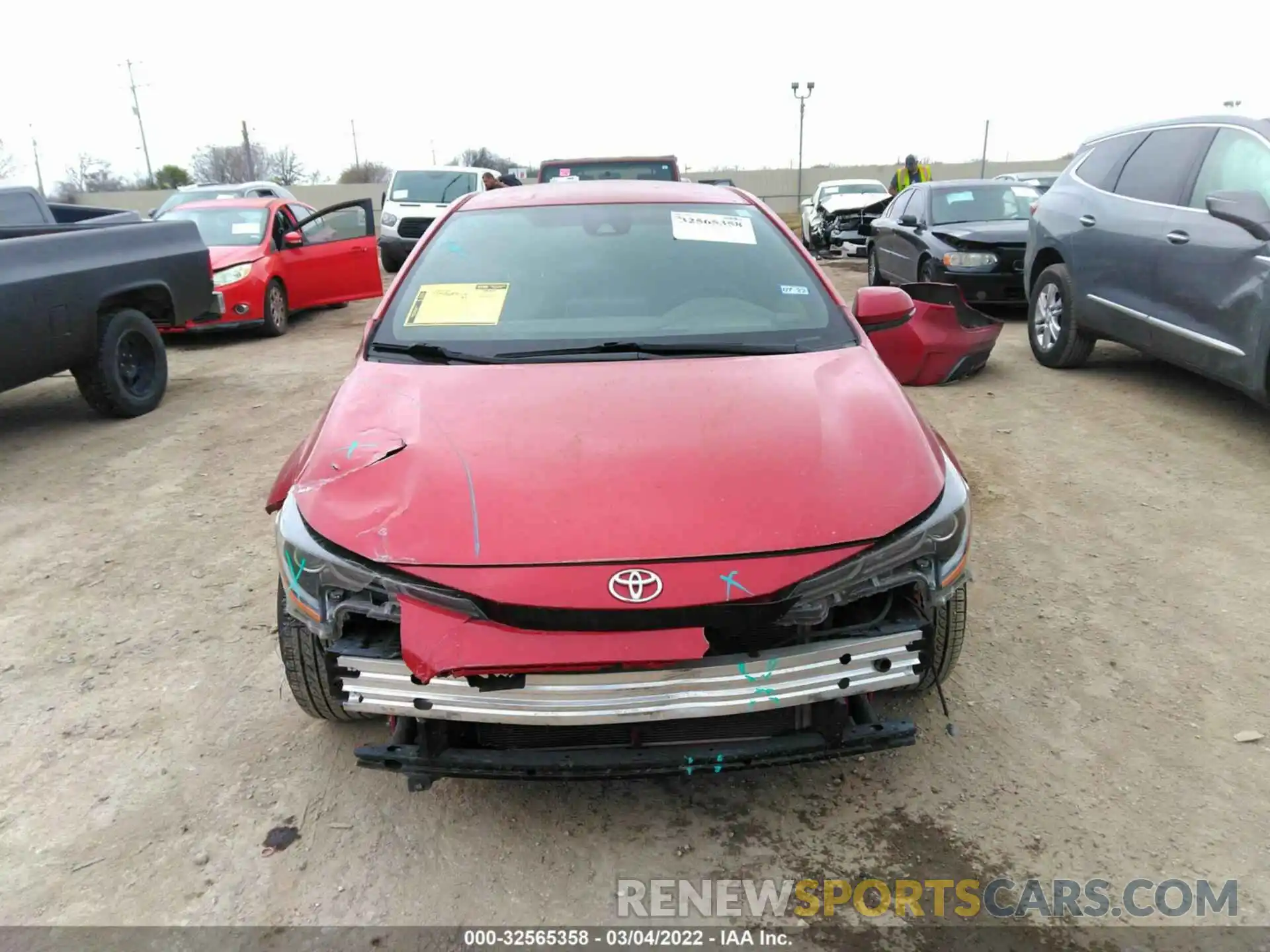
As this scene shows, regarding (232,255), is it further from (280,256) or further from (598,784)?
(598,784)

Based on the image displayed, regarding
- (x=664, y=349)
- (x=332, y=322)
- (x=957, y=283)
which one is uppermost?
(x=664, y=349)

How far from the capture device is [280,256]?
10.0 metres

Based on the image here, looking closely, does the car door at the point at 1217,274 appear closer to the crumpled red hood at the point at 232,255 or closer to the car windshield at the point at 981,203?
the car windshield at the point at 981,203

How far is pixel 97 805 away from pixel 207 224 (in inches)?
363

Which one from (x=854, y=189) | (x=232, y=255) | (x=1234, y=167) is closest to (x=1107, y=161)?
(x=1234, y=167)

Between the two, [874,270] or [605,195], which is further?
[874,270]

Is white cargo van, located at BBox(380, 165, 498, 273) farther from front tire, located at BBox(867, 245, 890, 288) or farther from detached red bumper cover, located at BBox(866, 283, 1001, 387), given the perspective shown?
detached red bumper cover, located at BBox(866, 283, 1001, 387)

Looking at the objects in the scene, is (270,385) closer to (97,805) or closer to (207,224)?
(207,224)

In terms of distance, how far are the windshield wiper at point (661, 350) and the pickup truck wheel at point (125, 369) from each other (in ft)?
15.1

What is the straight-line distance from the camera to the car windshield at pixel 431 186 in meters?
15.1

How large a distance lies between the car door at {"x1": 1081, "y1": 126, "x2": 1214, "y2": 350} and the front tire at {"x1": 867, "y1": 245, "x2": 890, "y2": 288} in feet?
14.6

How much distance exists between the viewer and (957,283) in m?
8.66

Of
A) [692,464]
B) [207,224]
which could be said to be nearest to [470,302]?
[692,464]

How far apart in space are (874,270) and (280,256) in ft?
23.7
